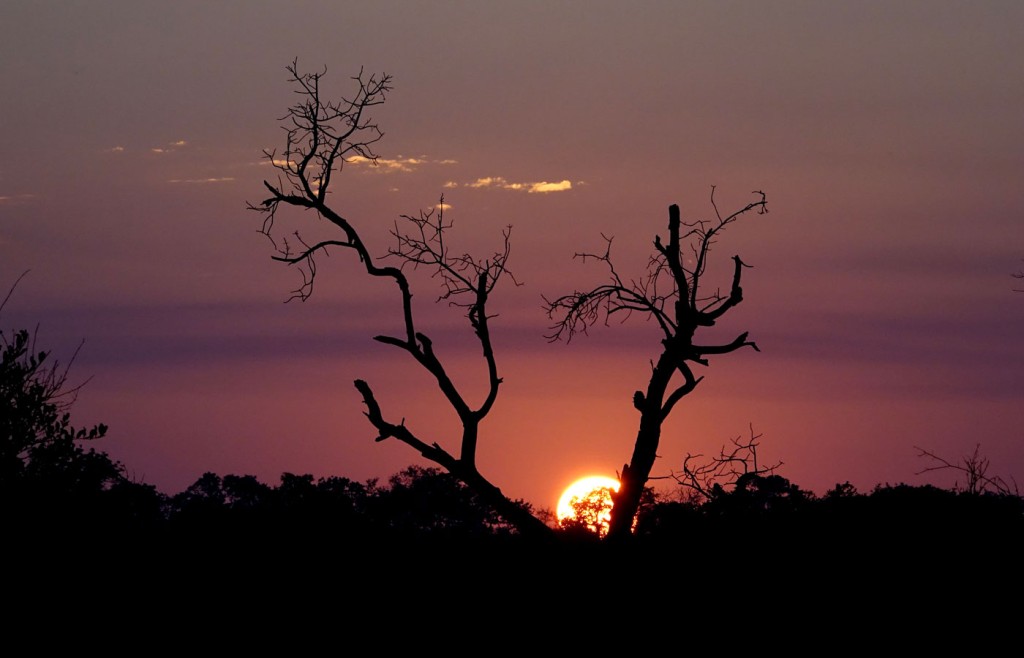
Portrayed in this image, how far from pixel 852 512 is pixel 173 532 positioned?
44.8ft

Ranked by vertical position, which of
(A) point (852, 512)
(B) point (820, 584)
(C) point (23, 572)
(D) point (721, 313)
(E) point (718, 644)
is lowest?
(C) point (23, 572)

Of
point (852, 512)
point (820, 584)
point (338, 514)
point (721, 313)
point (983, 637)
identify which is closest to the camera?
point (983, 637)

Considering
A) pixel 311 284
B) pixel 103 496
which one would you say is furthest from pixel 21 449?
pixel 311 284

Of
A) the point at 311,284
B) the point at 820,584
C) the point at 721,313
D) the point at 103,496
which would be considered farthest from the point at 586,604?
the point at 103,496

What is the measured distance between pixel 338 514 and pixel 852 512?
1060cm

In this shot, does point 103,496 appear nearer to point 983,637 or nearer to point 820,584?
point 820,584

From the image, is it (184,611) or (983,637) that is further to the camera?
(184,611)

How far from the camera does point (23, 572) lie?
1967cm

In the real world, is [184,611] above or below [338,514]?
below

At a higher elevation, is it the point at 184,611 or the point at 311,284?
the point at 311,284

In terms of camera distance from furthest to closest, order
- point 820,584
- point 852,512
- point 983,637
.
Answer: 1. point 852,512
2. point 820,584
3. point 983,637

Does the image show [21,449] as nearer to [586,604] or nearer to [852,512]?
[586,604]

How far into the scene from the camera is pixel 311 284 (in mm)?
19672

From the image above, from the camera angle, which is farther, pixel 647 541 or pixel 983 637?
pixel 647 541
